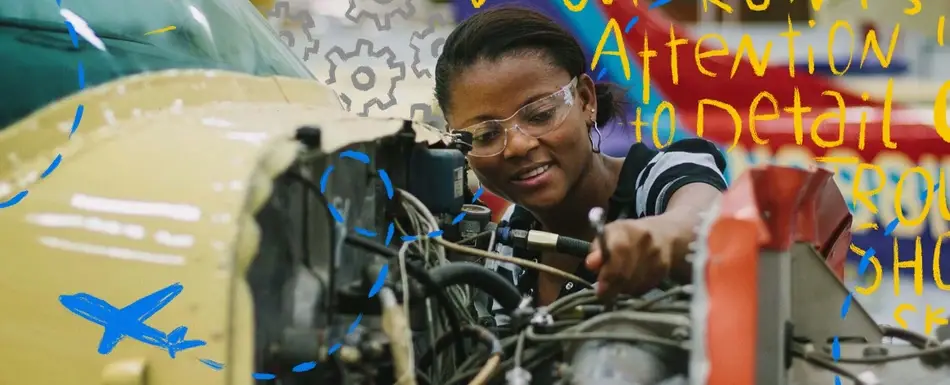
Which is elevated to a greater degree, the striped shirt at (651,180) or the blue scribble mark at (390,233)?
the striped shirt at (651,180)

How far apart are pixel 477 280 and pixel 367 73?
1.90 metres

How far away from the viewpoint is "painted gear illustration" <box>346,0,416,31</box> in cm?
236

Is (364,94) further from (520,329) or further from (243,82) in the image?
(520,329)

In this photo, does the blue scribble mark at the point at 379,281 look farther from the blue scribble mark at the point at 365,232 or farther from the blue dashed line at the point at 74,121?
the blue dashed line at the point at 74,121

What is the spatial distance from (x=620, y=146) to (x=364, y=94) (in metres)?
0.88

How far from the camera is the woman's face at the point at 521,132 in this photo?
1.37m

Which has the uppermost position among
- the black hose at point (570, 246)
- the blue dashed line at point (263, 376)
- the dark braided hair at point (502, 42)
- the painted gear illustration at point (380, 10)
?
the painted gear illustration at point (380, 10)

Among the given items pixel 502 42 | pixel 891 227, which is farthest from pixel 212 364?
pixel 891 227

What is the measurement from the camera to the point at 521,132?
4.44 feet

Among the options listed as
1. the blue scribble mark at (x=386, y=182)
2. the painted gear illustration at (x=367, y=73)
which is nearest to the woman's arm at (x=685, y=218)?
the blue scribble mark at (x=386, y=182)

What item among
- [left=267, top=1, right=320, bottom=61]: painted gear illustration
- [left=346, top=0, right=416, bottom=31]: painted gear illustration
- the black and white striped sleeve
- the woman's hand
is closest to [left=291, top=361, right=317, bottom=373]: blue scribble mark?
the woman's hand

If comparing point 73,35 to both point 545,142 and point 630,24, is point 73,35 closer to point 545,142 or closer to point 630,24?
point 545,142

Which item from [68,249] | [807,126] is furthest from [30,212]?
[807,126]

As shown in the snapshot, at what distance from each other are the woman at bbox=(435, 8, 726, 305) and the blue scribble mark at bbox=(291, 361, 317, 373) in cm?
62
